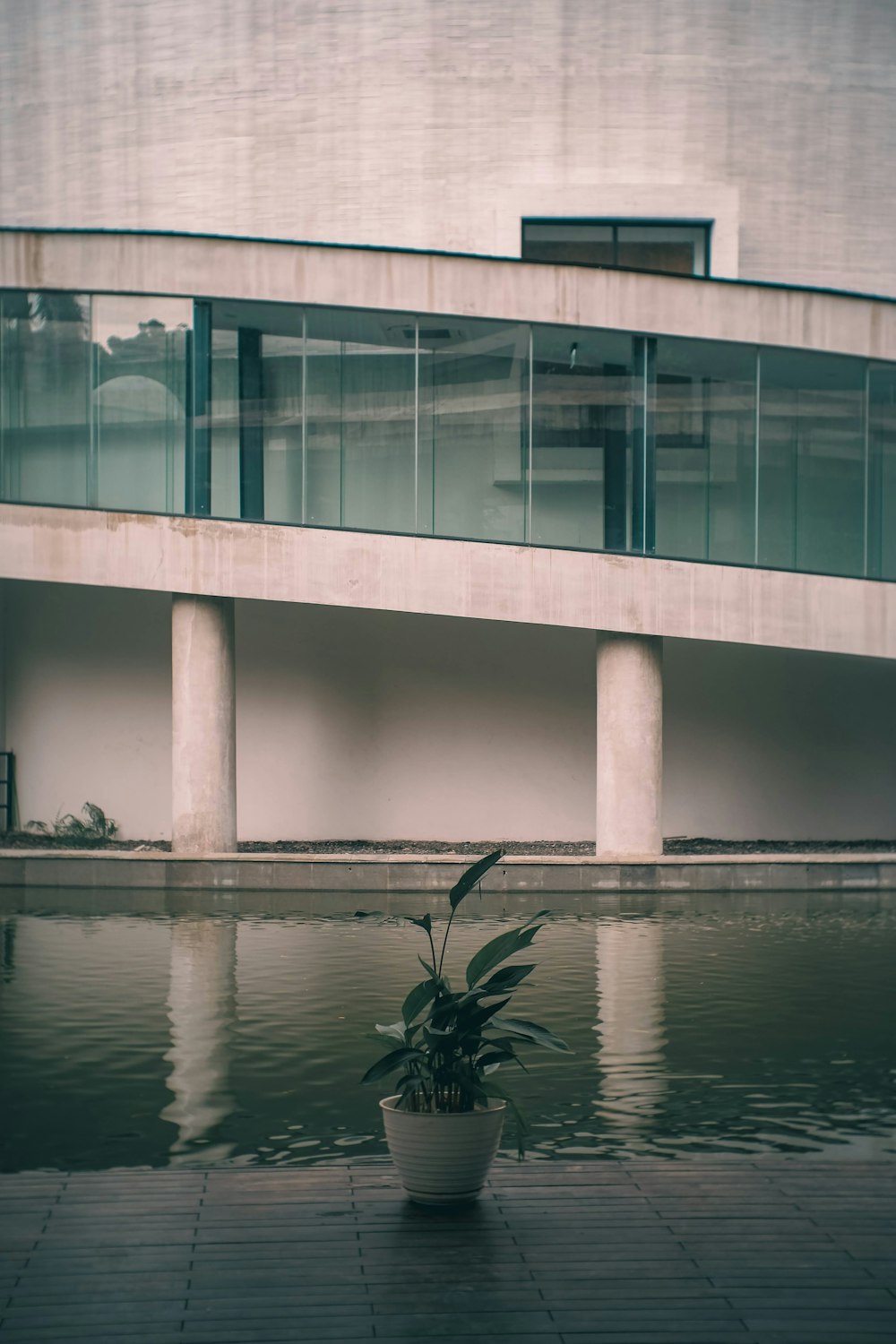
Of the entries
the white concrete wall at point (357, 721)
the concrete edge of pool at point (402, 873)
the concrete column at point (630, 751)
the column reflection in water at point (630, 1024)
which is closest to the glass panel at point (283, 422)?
the white concrete wall at point (357, 721)

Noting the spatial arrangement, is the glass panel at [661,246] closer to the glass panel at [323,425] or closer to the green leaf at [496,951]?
the glass panel at [323,425]

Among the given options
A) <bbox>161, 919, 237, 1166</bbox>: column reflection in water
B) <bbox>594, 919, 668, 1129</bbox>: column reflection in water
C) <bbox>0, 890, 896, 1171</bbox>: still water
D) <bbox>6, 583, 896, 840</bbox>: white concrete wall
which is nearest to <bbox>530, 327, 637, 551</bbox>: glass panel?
<bbox>6, 583, 896, 840</bbox>: white concrete wall

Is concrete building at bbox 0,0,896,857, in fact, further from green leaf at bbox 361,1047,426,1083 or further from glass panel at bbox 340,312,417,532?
green leaf at bbox 361,1047,426,1083

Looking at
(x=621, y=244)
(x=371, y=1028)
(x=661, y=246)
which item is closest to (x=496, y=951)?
(x=371, y=1028)

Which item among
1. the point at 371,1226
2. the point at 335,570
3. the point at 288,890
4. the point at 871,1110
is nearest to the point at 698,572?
the point at 335,570

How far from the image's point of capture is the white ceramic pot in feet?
20.9

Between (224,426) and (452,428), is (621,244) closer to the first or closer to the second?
(452,428)

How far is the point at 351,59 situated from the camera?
84.4 ft

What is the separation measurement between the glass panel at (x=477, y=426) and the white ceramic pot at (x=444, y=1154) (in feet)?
53.8

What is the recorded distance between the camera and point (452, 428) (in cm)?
2300

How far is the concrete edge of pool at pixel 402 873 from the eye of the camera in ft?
65.9

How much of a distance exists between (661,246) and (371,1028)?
18848mm

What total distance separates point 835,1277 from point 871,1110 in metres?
3.35

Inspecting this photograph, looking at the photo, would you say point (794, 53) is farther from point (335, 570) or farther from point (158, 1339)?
point (158, 1339)
